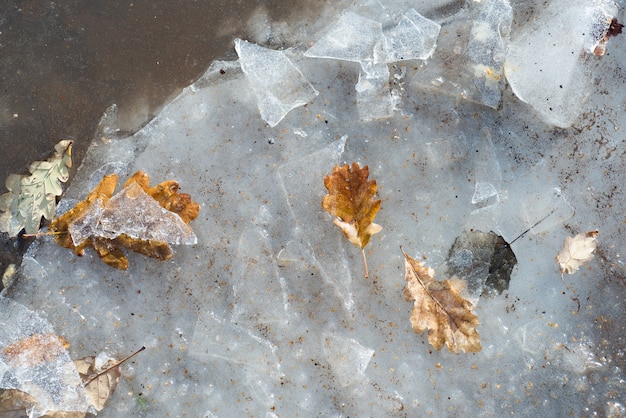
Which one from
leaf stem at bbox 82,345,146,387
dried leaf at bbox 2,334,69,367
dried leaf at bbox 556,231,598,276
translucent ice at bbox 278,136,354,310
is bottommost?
leaf stem at bbox 82,345,146,387

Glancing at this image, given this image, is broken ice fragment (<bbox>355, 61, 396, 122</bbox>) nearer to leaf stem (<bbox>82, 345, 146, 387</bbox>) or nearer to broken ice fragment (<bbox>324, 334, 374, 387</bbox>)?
broken ice fragment (<bbox>324, 334, 374, 387</bbox>)

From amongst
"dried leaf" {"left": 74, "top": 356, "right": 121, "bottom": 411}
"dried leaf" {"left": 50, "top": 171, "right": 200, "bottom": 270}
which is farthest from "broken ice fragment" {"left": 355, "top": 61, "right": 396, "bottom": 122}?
"dried leaf" {"left": 74, "top": 356, "right": 121, "bottom": 411}

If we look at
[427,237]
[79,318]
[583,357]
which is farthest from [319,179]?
[583,357]

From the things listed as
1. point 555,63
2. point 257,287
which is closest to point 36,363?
point 257,287

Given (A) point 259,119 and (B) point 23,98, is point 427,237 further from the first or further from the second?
(B) point 23,98

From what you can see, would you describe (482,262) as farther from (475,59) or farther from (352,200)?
(475,59)
